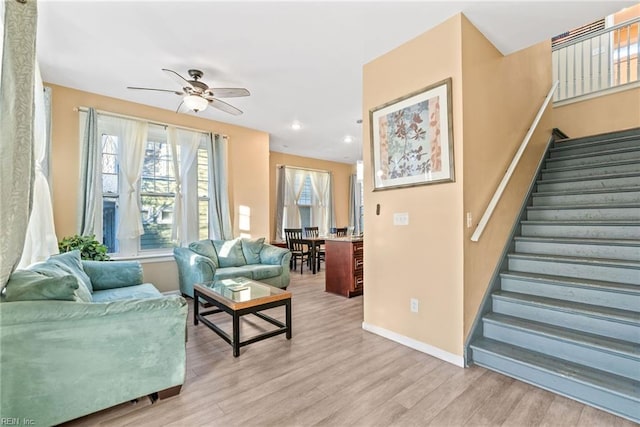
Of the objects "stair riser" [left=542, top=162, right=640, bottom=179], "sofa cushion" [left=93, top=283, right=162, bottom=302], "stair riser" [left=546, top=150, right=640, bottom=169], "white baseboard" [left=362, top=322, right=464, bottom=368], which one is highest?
"stair riser" [left=546, top=150, right=640, bottom=169]

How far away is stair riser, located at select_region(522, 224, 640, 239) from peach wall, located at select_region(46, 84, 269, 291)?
14.2ft

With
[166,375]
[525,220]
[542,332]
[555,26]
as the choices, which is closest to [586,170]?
[525,220]

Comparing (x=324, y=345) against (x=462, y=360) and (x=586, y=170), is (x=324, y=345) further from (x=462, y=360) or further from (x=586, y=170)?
(x=586, y=170)

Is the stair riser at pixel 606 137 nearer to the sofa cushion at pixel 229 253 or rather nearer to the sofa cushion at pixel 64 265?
the sofa cushion at pixel 229 253

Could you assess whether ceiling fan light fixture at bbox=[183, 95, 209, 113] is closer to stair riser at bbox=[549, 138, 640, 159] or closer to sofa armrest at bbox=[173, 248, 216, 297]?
sofa armrest at bbox=[173, 248, 216, 297]

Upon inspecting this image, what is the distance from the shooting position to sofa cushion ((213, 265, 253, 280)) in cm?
396

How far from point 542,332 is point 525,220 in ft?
5.15

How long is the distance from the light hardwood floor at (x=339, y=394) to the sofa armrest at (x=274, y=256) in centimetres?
193

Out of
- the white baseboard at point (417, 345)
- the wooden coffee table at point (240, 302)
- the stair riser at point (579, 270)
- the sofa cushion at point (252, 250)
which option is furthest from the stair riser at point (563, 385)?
the sofa cushion at point (252, 250)

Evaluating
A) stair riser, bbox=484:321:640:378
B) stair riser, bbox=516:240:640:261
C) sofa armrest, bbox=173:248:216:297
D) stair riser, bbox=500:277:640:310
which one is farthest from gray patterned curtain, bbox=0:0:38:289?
stair riser, bbox=516:240:640:261

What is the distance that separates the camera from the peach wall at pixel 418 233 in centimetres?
243

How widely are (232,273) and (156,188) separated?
1.93 m

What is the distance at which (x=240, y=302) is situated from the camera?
2.55 metres

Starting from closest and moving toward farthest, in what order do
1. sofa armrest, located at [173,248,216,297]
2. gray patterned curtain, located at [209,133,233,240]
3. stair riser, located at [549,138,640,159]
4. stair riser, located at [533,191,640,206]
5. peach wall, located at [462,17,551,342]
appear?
1. peach wall, located at [462,17,551,342]
2. stair riser, located at [533,191,640,206]
3. stair riser, located at [549,138,640,159]
4. sofa armrest, located at [173,248,216,297]
5. gray patterned curtain, located at [209,133,233,240]
